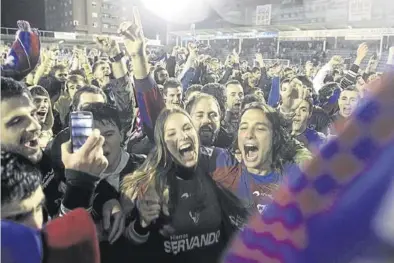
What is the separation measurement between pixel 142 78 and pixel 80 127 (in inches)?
10.5

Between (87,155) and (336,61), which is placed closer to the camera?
(87,155)

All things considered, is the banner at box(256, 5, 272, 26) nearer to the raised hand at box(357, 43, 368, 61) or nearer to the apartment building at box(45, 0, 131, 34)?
the raised hand at box(357, 43, 368, 61)

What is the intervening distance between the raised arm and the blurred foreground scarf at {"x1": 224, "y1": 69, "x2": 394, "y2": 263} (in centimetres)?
89

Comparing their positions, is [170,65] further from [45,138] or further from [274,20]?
[45,138]

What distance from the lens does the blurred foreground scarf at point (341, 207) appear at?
651 mm

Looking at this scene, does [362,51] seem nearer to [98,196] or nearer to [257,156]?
[257,156]

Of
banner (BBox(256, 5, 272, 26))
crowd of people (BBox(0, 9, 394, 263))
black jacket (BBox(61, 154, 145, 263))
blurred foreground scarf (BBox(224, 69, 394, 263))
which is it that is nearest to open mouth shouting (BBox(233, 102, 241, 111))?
crowd of people (BBox(0, 9, 394, 263))

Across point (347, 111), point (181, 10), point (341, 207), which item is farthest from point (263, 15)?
point (341, 207)

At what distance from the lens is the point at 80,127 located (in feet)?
4.73

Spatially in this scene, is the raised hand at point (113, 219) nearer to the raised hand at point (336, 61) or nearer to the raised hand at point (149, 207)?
the raised hand at point (149, 207)

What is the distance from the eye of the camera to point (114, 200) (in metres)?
1.54

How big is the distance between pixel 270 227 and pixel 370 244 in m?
0.15

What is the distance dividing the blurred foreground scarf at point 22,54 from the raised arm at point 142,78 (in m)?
0.27

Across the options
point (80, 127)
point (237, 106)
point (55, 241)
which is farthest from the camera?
point (237, 106)
